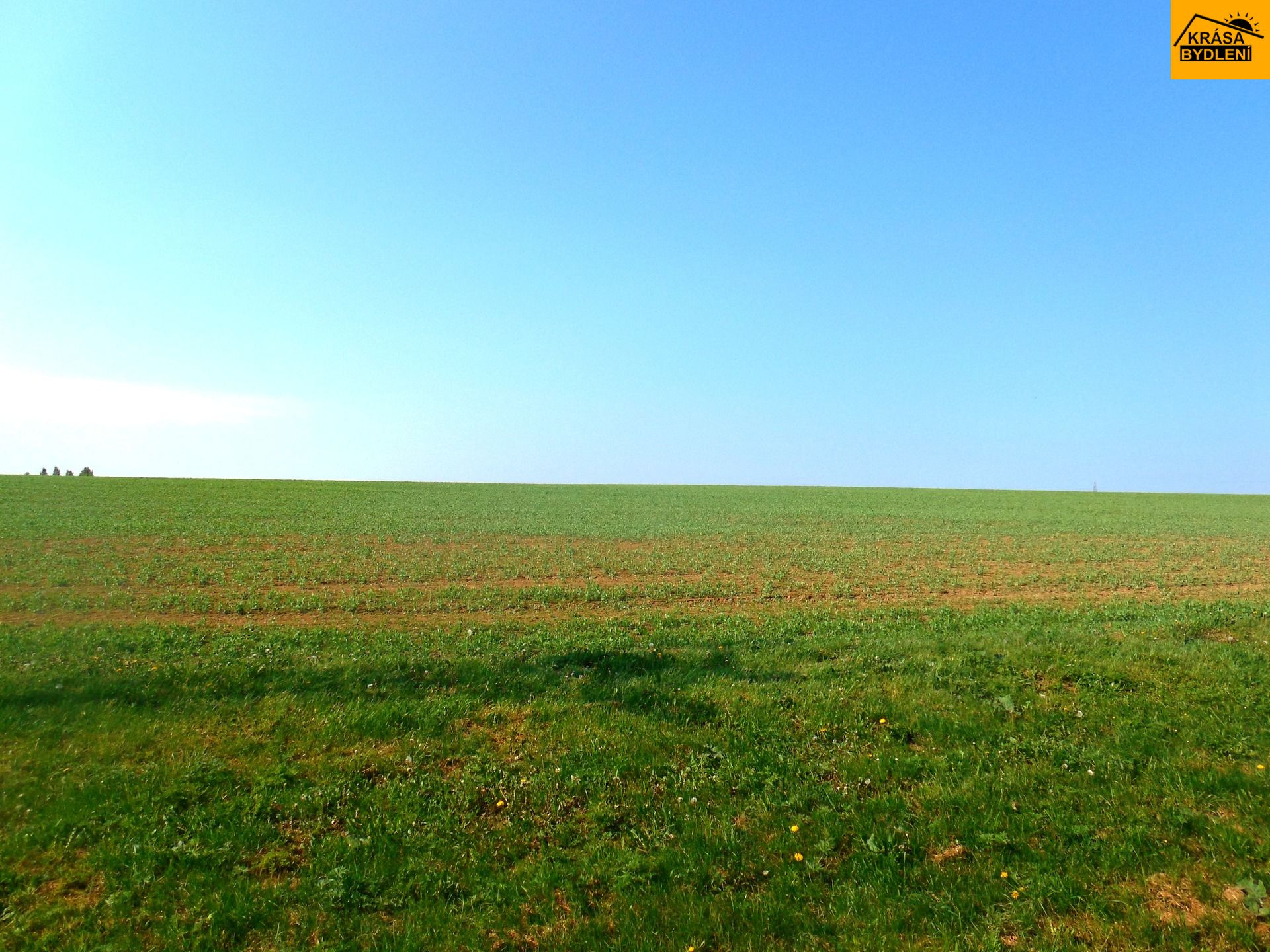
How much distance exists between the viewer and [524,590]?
2148cm

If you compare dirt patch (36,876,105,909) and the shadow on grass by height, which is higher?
the shadow on grass

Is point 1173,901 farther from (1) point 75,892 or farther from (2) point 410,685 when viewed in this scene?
(2) point 410,685

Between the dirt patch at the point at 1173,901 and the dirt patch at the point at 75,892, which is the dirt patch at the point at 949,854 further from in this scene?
the dirt patch at the point at 75,892

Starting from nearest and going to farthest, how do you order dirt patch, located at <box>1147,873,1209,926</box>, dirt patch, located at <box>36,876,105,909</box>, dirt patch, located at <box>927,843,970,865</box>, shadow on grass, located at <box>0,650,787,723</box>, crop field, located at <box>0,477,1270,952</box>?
dirt patch, located at <box>1147,873,1209,926</box> < crop field, located at <box>0,477,1270,952</box> < dirt patch, located at <box>36,876,105,909</box> < dirt patch, located at <box>927,843,970,865</box> < shadow on grass, located at <box>0,650,787,723</box>

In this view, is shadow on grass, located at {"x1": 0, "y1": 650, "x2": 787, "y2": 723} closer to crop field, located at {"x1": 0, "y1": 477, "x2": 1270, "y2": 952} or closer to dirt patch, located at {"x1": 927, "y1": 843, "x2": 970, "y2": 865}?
crop field, located at {"x1": 0, "y1": 477, "x2": 1270, "y2": 952}

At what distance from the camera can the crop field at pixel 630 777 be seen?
17.9ft

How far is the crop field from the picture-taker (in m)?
5.46

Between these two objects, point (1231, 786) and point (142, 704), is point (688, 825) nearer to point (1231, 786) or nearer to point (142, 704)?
point (1231, 786)

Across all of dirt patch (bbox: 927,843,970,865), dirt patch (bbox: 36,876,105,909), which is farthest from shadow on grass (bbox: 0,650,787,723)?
dirt patch (bbox: 36,876,105,909)

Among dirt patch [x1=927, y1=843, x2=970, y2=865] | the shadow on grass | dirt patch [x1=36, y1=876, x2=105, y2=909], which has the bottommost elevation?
dirt patch [x1=36, y1=876, x2=105, y2=909]

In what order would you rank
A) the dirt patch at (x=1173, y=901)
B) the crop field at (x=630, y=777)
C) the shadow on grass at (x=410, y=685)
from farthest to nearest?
the shadow on grass at (x=410, y=685), the crop field at (x=630, y=777), the dirt patch at (x=1173, y=901)

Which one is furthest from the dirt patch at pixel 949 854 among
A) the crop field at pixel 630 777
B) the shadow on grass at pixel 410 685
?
the shadow on grass at pixel 410 685

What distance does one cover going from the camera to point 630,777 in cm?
762

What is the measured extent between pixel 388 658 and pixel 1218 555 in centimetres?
3826
